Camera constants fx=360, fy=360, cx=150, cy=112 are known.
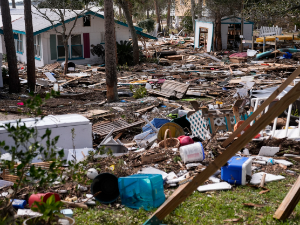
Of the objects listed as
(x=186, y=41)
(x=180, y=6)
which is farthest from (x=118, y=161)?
(x=180, y=6)

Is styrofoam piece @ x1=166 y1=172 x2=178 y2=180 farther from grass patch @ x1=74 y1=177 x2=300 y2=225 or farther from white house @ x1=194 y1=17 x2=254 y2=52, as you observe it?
white house @ x1=194 y1=17 x2=254 y2=52

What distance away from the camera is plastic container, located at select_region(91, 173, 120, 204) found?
227 inches

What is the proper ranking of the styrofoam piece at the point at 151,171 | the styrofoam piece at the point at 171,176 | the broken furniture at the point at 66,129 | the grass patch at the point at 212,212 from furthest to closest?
1. the broken furniture at the point at 66,129
2. the styrofoam piece at the point at 151,171
3. the styrofoam piece at the point at 171,176
4. the grass patch at the point at 212,212

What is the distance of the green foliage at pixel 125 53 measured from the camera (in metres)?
25.9

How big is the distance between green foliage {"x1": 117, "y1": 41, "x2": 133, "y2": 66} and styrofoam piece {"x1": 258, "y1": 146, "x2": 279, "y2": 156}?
19.3 meters

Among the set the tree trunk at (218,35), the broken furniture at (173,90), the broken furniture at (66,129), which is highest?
the tree trunk at (218,35)

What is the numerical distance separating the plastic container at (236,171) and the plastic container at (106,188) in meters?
1.93

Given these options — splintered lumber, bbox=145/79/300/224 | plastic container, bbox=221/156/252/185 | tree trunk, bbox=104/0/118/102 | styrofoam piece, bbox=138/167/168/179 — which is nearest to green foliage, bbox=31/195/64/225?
splintered lumber, bbox=145/79/300/224

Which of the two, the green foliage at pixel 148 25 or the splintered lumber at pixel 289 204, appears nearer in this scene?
the splintered lumber at pixel 289 204

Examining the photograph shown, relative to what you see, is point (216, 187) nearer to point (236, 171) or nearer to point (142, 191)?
point (236, 171)

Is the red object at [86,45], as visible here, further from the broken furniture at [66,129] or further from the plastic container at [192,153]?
the plastic container at [192,153]

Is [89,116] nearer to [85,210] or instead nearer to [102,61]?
[85,210]

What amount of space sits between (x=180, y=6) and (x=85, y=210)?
61609 mm

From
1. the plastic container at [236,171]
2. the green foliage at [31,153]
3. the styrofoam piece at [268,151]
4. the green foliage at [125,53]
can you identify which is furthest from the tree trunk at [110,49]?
the green foliage at [125,53]
